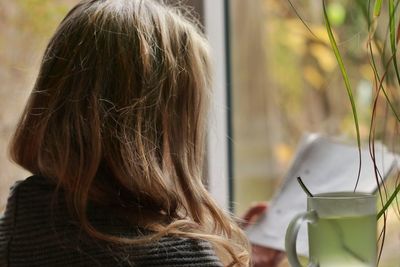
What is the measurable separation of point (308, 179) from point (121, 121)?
0.50 metres

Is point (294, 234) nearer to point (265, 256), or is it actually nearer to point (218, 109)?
point (265, 256)

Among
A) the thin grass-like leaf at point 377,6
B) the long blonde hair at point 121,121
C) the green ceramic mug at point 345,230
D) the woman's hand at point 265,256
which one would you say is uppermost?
the thin grass-like leaf at point 377,6

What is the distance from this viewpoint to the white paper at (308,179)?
4.36ft

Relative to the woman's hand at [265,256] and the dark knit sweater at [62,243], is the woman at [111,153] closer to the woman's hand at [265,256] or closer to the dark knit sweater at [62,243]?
the dark knit sweater at [62,243]

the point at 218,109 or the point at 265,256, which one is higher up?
the point at 218,109

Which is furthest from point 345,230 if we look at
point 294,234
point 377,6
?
point 377,6

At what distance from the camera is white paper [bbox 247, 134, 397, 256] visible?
1330 mm

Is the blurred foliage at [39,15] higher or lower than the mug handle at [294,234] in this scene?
higher

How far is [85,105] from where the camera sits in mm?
1023

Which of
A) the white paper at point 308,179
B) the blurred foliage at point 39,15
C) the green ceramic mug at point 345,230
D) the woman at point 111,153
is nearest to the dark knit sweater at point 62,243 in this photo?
the woman at point 111,153

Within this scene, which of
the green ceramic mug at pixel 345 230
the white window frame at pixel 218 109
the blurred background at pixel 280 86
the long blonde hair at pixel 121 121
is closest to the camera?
the green ceramic mug at pixel 345 230

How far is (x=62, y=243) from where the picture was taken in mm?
Result: 988

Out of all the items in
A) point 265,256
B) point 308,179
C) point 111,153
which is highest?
point 111,153

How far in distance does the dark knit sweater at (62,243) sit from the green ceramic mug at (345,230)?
0.15 meters
